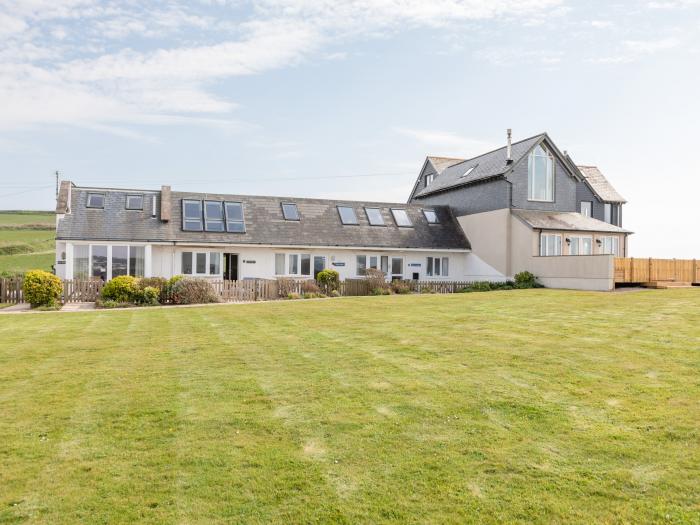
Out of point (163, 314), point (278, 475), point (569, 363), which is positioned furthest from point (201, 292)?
point (278, 475)

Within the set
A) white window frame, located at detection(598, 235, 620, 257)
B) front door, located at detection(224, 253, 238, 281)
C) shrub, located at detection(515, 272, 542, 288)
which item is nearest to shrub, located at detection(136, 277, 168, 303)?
front door, located at detection(224, 253, 238, 281)

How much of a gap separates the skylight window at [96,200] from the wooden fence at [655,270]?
89.8ft

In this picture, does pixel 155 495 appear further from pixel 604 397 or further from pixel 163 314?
pixel 163 314

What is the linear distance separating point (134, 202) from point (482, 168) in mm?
22164

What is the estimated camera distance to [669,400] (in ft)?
22.9

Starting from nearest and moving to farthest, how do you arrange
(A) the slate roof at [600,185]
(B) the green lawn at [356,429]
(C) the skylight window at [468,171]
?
(B) the green lawn at [356,429] → (C) the skylight window at [468,171] → (A) the slate roof at [600,185]

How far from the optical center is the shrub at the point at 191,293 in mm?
23344

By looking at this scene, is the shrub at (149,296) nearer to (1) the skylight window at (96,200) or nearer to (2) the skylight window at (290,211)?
(1) the skylight window at (96,200)

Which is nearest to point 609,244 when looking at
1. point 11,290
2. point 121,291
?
point 121,291

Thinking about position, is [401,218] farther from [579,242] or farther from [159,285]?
[159,285]

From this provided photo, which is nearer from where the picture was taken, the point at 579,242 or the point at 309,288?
the point at 309,288

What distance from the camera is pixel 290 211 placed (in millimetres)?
33562

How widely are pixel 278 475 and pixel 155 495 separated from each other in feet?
3.51

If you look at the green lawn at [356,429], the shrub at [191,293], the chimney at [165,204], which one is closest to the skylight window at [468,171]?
the chimney at [165,204]
